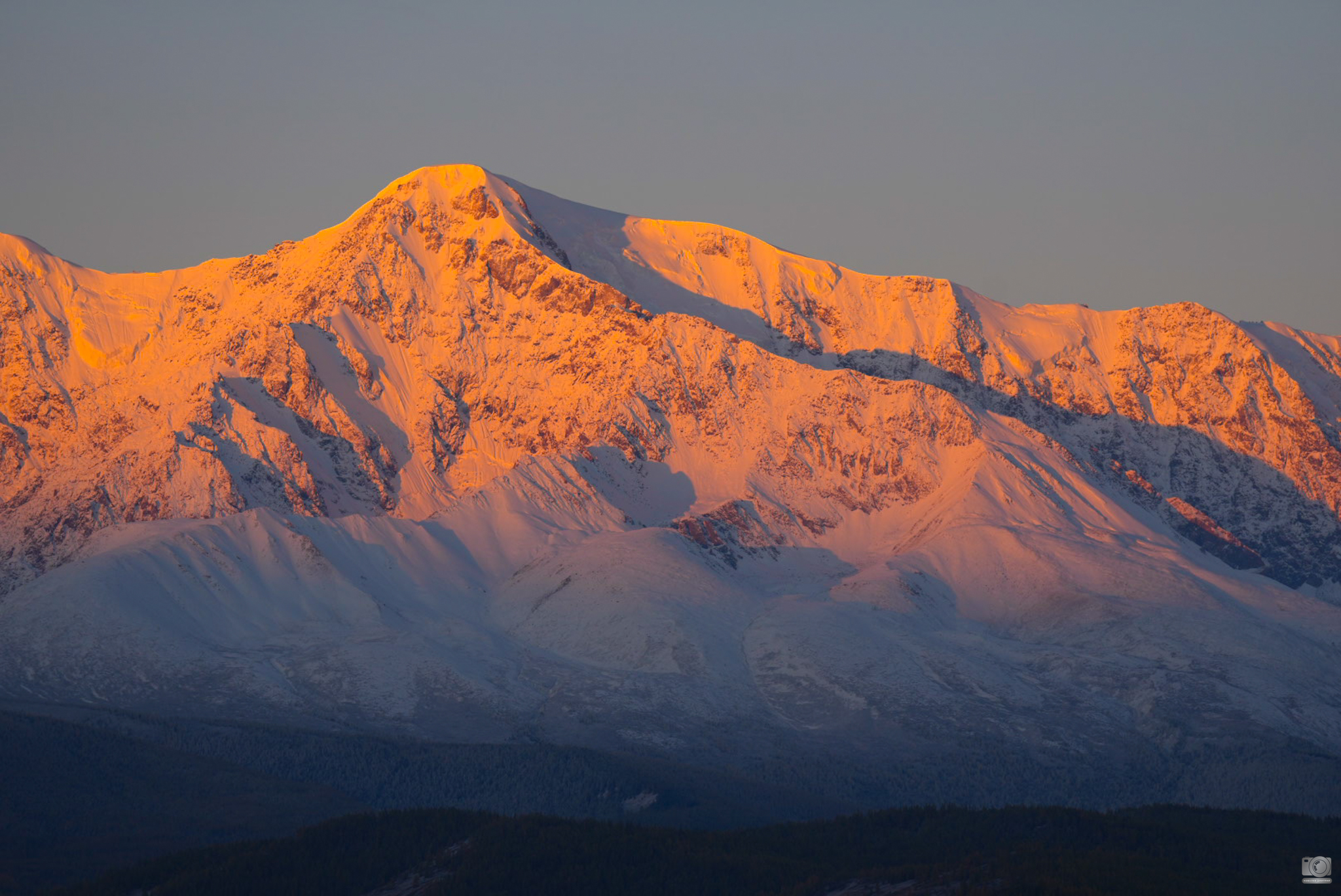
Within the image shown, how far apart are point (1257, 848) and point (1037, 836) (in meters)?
19.6

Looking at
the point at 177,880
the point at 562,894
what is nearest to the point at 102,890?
the point at 177,880

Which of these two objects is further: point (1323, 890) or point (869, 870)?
point (869, 870)

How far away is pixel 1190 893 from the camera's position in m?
166

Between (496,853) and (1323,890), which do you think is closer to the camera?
(1323,890)

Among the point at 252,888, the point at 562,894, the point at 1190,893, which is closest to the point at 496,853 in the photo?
the point at 562,894

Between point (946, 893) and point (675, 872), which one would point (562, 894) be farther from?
point (946, 893)

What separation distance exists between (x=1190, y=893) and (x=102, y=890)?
96438 millimetres

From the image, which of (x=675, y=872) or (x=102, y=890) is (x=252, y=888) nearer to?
(x=102, y=890)

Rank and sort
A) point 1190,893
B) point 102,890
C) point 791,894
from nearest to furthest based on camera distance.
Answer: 1. point 1190,893
2. point 791,894
3. point 102,890

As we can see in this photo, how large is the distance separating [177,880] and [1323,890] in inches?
3893

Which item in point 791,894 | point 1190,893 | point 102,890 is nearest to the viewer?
point 1190,893

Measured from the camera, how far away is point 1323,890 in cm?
17225

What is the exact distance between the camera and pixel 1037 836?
19975 centimetres

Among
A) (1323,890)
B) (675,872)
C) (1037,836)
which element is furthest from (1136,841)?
(675,872)
